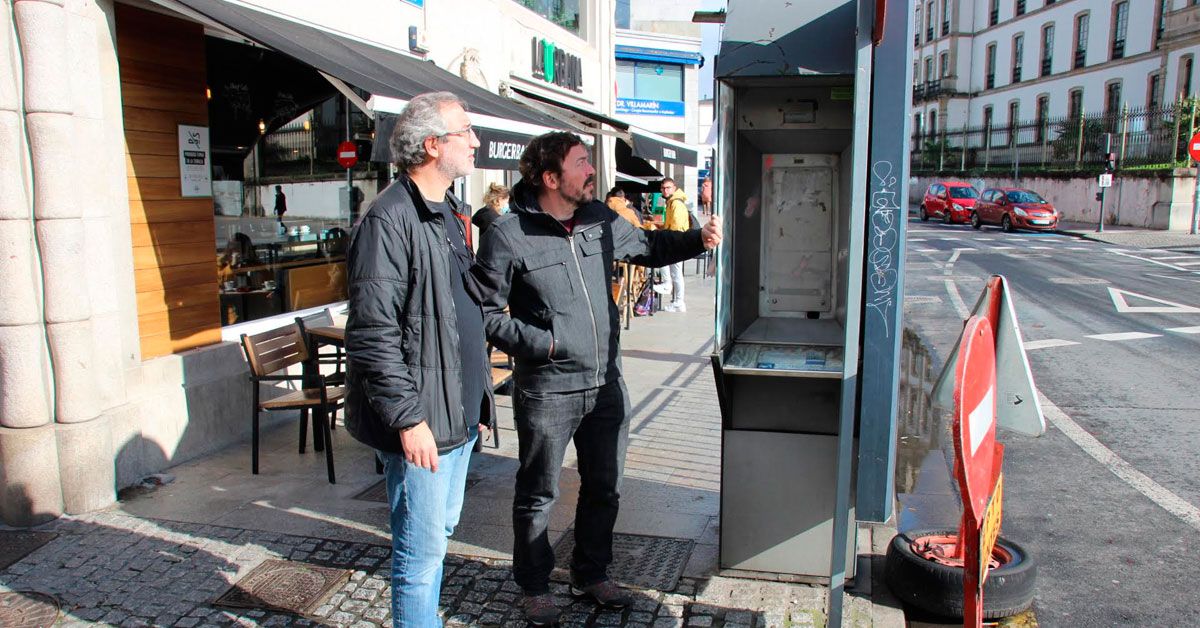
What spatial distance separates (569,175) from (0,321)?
305 cm

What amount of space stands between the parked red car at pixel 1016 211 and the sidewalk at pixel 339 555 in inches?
1049

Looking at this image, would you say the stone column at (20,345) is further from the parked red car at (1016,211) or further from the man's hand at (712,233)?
the parked red car at (1016,211)

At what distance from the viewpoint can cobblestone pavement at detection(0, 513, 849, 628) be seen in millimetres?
3572

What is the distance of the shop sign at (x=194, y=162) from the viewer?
572cm

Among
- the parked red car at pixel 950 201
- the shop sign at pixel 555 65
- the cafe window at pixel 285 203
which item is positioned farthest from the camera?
the parked red car at pixel 950 201

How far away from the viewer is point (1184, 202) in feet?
88.7

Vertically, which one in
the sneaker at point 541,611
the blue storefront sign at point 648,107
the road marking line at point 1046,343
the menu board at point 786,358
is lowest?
the road marking line at point 1046,343

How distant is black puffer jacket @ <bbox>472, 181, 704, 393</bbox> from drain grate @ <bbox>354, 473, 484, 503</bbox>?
71.6 inches

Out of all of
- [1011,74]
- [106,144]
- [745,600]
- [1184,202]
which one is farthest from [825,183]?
[1011,74]

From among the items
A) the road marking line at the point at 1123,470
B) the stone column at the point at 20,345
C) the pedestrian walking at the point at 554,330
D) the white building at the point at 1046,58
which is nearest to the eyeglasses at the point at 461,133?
the pedestrian walking at the point at 554,330

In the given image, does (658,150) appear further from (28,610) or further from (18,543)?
(28,610)

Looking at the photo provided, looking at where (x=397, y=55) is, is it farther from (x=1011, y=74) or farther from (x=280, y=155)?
(x=1011, y=74)

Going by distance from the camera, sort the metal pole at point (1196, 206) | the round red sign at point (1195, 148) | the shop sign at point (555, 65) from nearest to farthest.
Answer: the shop sign at point (555, 65) → the round red sign at point (1195, 148) → the metal pole at point (1196, 206)

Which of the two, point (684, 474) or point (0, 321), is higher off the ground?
point (0, 321)
